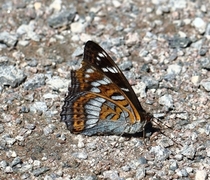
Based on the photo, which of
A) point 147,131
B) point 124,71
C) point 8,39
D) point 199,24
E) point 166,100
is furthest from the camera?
point 199,24

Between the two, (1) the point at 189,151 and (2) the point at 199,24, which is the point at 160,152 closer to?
(1) the point at 189,151

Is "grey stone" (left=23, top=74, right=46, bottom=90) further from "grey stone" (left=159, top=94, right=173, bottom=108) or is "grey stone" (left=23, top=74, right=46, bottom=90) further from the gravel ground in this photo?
"grey stone" (left=159, top=94, right=173, bottom=108)

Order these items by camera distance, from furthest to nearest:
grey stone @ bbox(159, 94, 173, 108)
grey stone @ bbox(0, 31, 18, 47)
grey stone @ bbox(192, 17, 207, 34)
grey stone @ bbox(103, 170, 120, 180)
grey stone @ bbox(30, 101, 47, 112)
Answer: grey stone @ bbox(192, 17, 207, 34) → grey stone @ bbox(0, 31, 18, 47) → grey stone @ bbox(159, 94, 173, 108) → grey stone @ bbox(30, 101, 47, 112) → grey stone @ bbox(103, 170, 120, 180)

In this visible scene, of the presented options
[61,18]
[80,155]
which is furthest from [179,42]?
[80,155]

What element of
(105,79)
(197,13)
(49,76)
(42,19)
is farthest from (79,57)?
(197,13)

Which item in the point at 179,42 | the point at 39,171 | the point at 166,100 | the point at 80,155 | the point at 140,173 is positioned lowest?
the point at 140,173

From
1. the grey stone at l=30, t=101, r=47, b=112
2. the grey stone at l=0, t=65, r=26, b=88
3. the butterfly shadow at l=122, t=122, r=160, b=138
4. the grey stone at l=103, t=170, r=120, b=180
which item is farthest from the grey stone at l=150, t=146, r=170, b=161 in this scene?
the grey stone at l=0, t=65, r=26, b=88

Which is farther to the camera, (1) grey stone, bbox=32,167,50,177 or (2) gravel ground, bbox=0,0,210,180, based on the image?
(2) gravel ground, bbox=0,0,210,180
